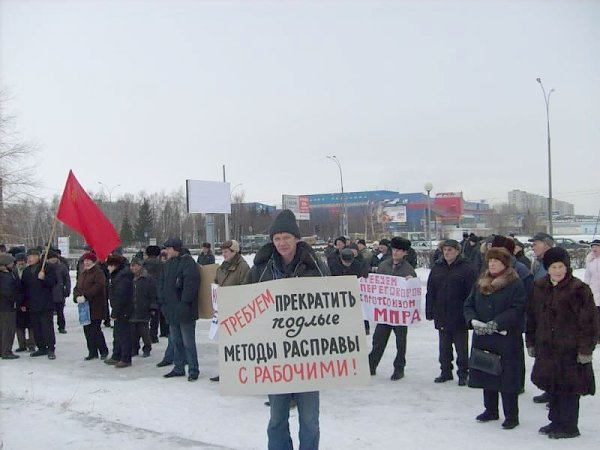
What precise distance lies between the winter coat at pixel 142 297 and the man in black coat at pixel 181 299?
160 cm

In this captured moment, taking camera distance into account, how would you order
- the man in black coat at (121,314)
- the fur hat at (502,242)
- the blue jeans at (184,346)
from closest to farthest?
the fur hat at (502,242) → the blue jeans at (184,346) → the man in black coat at (121,314)

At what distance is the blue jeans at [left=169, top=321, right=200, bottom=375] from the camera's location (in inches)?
331

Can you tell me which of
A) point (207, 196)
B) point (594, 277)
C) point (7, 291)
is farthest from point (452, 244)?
point (207, 196)

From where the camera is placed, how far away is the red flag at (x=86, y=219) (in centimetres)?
1036

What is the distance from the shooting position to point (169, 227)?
106 m

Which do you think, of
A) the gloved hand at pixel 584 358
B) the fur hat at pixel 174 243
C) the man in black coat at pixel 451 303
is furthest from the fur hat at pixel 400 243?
the gloved hand at pixel 584 358

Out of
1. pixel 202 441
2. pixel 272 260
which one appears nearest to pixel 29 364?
pixel 202 441

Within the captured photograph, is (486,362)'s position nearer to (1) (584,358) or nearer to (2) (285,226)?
(1) (584,358)

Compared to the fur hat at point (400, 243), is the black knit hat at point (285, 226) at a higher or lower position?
higher

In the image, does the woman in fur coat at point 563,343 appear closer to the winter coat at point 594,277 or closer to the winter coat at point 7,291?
the winter coat at point 594,277

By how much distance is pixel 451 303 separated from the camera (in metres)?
7.66

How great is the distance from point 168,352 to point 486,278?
5715 millimetres

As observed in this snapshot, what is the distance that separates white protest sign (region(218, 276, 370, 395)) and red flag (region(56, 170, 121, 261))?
6.85 meters

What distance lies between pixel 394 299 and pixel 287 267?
177 inches
